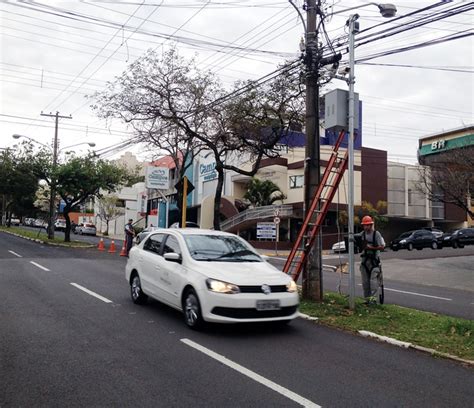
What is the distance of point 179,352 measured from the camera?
19.7ft

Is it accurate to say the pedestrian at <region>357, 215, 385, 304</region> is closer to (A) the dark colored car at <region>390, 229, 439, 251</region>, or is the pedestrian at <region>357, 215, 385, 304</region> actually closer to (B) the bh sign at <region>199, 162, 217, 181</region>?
(A) the dark colored car at <region>390, 229, 439, 251</region>

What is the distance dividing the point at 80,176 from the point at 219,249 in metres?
22.7

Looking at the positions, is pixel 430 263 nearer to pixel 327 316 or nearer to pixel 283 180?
pixel 327 316

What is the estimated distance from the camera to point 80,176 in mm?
28828

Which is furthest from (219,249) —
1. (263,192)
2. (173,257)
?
(263,192)

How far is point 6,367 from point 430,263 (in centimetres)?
2122

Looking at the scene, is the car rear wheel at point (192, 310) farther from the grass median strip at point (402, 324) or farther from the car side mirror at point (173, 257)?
the grass median strip at point (402, 324)

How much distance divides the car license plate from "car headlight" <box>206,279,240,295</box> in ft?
1.21

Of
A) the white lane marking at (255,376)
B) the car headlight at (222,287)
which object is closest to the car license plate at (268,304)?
the car headlight at (222,287)

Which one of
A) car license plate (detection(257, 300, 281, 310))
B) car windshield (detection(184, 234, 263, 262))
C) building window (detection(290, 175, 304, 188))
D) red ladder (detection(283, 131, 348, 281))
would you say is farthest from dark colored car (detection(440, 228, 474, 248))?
car license plate (detection(257, 300, 281, 310))

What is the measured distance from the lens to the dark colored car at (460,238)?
114ft

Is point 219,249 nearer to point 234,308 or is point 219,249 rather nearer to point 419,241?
point 234,308

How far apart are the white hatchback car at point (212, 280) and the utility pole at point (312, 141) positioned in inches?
82.0

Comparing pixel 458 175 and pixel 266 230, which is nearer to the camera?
pixel 458 175
